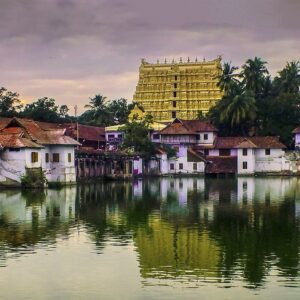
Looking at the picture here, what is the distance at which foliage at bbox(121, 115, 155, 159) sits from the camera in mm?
77688

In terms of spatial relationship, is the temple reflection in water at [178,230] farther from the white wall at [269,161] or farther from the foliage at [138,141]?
the white wall at [269,161]

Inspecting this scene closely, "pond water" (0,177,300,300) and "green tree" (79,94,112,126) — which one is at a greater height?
"green tree" (79,94,112,126)

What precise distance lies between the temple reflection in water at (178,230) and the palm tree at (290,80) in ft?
172

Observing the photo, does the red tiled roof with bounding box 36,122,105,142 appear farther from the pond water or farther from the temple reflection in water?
the pond water

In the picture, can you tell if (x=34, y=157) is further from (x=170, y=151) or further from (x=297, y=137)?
(x=297, y=137)

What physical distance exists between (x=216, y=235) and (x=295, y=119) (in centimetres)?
6740

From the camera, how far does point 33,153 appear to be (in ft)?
174

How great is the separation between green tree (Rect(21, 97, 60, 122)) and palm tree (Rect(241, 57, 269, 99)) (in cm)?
2748

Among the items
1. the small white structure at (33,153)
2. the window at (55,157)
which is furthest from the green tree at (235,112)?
the window at (55,157)

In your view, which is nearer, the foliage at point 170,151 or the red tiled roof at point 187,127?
the foliage at point 170,151

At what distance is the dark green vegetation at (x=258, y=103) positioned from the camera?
87562 millimetres

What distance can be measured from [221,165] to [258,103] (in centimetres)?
1301

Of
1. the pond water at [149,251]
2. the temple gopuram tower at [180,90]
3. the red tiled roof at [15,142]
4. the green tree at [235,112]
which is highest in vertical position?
the temple gopuram tower at [180,90]

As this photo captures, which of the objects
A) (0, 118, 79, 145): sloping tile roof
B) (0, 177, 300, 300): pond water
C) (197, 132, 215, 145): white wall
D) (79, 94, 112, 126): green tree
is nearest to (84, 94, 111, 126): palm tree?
(79, 94, 112, 126): green tree
